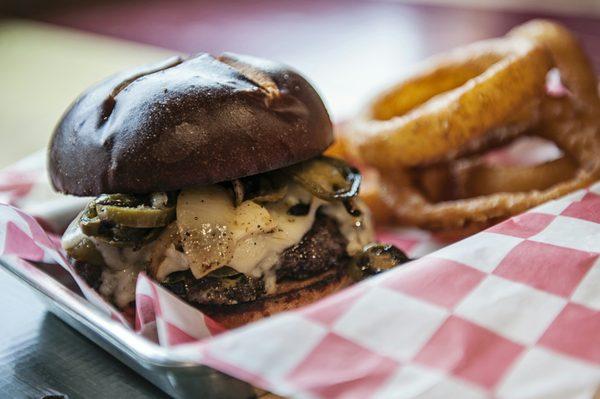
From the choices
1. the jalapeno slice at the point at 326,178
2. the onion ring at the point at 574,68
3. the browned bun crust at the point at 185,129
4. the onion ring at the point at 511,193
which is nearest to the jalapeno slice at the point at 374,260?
the jalapeno slice at the point at 326,178

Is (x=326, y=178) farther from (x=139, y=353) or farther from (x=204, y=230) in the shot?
(x=139, y=353)

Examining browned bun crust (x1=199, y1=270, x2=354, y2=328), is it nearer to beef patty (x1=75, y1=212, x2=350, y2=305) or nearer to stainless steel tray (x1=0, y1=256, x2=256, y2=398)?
beef patty (x1=75, y1=212, x2=350, y2=305)

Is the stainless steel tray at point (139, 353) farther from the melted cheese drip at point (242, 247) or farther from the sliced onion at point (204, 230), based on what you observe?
the sliced onion at point (204, 230)

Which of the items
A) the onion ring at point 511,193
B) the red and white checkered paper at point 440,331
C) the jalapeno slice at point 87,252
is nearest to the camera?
the red and white checkered paper at point 440,331

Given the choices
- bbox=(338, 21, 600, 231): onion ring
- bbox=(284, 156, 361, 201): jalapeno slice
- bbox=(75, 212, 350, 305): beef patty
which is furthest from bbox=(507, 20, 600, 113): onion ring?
bbox=(75, 212, 350, 305): beef patty

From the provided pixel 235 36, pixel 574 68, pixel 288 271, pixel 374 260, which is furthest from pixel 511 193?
pixel 235 36
